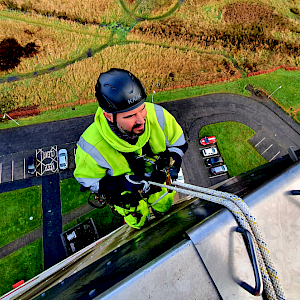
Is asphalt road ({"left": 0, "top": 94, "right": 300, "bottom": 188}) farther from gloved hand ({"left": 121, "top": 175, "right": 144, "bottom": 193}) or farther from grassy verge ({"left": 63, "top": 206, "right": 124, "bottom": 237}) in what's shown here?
gloved hand ({"left": 121, "top": 175, "right": 144, "bottom": 193})

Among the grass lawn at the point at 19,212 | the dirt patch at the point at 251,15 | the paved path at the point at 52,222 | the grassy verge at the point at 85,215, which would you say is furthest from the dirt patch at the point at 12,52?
the dirt patch at the point at 251,15

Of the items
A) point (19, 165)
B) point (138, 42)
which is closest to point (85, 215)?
point (19, 165)

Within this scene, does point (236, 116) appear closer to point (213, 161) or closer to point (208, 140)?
point (208, 140)

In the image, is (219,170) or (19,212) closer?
(19,212)

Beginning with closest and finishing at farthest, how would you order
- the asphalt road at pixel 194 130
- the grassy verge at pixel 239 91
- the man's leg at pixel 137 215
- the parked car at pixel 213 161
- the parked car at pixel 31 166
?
the man's leg at pixel 137 215
the parked car at pixel 31 166
the asphalt road at pixel 194 130
the parked car at pixel 213 161
the grassy verge at pixel 239 91

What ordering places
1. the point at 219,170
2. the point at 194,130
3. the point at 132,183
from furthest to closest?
the point at 194,130, the point at 219,170, the point at 132,183

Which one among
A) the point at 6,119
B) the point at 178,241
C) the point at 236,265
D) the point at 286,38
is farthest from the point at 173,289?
the point at 286,38

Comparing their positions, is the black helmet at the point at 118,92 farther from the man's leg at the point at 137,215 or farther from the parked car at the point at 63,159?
the parked car at the point at 63,159

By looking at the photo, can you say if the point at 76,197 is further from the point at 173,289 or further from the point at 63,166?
the point at 173,289
